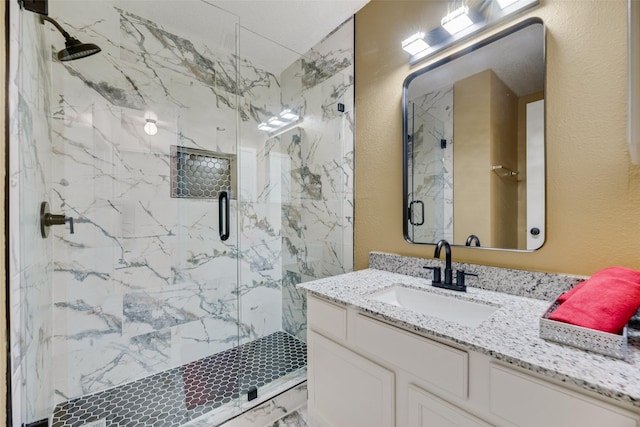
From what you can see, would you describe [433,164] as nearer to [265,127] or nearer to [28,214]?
[265,127]

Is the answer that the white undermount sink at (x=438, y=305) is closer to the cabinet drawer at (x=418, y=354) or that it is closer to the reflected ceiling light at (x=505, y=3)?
the cabinet drawer at (x=418, y=354)

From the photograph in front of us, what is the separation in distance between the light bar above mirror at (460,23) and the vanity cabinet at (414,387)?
1462 mm

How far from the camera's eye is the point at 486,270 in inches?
50.8

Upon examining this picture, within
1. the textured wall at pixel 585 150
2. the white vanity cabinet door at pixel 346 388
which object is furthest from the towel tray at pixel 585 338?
the white vanity cabinet door at pixel 346 388

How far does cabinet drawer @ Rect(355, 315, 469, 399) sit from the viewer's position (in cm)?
82

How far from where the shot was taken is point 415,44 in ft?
5.03

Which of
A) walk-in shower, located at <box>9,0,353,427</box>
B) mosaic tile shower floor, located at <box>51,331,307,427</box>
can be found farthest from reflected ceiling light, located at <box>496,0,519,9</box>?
mosaic tile shower floor, located at <box>51,331,307,427</box>

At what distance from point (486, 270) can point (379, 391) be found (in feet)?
2.45

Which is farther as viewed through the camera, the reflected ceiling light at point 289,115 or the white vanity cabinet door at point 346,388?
the reflected ceiling light at point 289,115

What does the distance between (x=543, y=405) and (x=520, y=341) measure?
154mm

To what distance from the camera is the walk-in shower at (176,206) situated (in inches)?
61.8

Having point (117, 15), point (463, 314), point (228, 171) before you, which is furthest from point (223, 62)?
point (463, 314)

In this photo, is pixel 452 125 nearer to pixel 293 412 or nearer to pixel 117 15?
pixel 293 412

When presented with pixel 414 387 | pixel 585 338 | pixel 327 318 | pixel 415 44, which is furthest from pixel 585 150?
pixel 327 318
